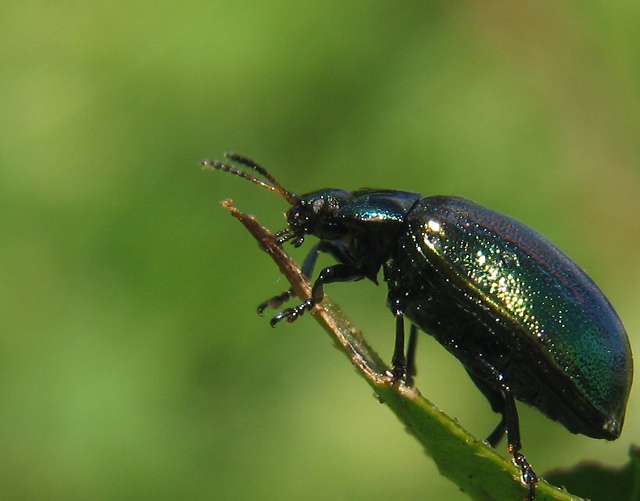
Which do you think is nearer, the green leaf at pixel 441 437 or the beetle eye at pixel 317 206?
the green leaf at pixel 441 437

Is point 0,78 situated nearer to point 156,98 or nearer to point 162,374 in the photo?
point 156,98

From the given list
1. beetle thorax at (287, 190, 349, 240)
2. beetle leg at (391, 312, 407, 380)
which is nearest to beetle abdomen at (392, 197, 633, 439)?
beetle leg at (391, 312, 407, 380)

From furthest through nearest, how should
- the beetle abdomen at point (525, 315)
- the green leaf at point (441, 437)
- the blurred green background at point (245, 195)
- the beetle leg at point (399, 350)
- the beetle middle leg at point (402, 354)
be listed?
the blurred green background at point (245, 195) → the beetle abdomen at point (525, 315) → the beetle leg at point (399, 350) → the beetle middle leg at point (402, 354) → the green leaf at point (441, 437)

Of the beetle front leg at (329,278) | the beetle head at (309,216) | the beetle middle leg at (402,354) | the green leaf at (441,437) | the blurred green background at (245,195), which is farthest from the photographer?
the blurred green background at (245,195)

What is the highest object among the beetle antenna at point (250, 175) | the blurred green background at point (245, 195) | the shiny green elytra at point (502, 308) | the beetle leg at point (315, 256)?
the blurred green background at point (245, 195)

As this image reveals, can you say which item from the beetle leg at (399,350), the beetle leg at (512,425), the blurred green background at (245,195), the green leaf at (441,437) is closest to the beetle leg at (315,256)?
the beetle leg at (399,350)

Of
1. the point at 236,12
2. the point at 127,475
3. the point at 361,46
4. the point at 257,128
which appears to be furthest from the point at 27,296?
the point at 361,46

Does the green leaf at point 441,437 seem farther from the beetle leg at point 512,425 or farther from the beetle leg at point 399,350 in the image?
the beetle leg at point 512,425
